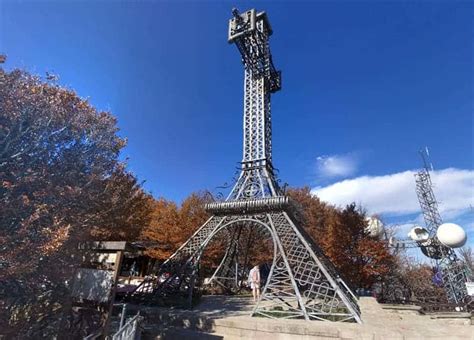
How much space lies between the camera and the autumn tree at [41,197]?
17.6ft

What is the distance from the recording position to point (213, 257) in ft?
71.2

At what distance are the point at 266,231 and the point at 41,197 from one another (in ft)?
39.2

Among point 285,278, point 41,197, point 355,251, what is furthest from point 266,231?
point 41,197

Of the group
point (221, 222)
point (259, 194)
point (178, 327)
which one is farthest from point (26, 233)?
point (259, 194)

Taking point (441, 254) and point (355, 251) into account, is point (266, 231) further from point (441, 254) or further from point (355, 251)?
point (441, 254)

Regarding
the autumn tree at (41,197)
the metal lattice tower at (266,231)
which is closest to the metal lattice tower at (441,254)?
the metal lattice tower at (266,231)

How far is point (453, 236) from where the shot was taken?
2128 cm

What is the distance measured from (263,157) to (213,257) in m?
9.76

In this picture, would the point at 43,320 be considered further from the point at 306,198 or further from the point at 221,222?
the point at 306,198

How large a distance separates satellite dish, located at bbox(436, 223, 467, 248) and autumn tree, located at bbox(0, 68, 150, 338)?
24.6 m

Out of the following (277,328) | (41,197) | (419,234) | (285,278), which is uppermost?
(419,234)

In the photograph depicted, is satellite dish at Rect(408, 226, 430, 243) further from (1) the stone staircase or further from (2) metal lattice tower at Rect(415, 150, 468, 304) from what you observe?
(1) the stone staircase

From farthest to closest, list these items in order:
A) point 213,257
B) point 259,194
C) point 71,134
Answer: point 213,257, point 259,194, point 71,134

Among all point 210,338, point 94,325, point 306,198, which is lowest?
point 210,338
